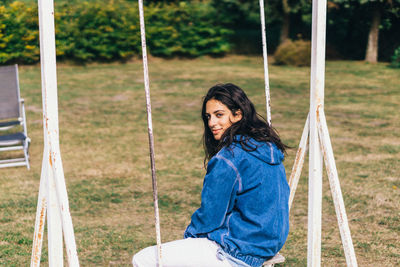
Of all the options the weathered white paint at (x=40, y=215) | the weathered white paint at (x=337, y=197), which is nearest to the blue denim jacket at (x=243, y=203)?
the weathered white paint at (x=337, y=197)

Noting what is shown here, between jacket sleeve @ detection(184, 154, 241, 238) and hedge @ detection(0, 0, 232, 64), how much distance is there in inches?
539

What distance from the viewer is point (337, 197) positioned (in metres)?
3.07

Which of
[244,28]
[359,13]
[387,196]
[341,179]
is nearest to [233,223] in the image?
[387,196]

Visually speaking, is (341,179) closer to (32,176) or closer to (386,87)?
(32,176)

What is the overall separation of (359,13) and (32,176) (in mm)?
14584

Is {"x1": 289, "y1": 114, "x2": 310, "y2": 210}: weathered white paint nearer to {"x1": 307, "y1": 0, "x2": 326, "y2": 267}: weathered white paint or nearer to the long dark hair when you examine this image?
{"x1": 307, "y1": 0, "x2": 326, "y2": 267}: weathered white paint

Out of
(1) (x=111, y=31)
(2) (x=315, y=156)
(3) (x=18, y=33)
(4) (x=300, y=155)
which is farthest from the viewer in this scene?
(1) (x=111, y=31)

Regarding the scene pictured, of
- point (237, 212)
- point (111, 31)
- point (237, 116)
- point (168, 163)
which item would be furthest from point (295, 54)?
point (237, 212)

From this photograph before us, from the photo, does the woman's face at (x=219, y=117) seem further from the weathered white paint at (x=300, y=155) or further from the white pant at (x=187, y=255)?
the weathered white paint at (x=300, y=155)

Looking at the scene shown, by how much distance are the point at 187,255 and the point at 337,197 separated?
976 millimetres

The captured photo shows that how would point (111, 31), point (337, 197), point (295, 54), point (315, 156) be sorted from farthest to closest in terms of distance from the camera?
1. point (111, 31)
2. point (295, 54)
3. point (315, 156)
4. point (337, 197)

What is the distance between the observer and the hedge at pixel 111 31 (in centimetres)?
1543

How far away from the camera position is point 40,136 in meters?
8.39

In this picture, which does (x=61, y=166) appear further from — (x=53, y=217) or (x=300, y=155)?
(x=300, y=155)
